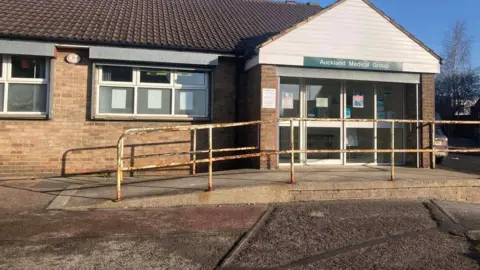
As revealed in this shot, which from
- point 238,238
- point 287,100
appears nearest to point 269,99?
point 287,100

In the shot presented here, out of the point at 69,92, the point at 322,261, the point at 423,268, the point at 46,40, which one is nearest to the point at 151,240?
the point at 322,261

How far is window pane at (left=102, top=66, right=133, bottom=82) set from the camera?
892 centimetres

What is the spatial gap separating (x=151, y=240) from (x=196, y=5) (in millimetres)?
10249

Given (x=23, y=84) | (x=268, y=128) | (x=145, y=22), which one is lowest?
(x=268, y=128)

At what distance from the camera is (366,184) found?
6840 millimetres

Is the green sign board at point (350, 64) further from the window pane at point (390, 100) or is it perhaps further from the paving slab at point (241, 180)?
the paving slab at point (241, 180)

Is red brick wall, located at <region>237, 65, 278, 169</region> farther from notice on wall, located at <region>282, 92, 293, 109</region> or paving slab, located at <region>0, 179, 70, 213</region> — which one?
paving slab, located at <region>0, 179, 70, 213</region>

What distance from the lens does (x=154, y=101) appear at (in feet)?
30.0

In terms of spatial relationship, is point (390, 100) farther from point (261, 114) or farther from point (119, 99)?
point (119, 99)

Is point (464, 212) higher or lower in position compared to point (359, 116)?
lower

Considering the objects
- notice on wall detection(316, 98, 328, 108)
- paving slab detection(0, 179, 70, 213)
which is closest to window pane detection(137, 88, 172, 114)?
paving slab detection(0, 179, 70, 213)

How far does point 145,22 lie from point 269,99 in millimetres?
4418

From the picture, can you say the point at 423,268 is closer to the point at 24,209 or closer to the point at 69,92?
the point at 24,209

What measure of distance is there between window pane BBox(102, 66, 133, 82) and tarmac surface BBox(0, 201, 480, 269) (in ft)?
13.3
